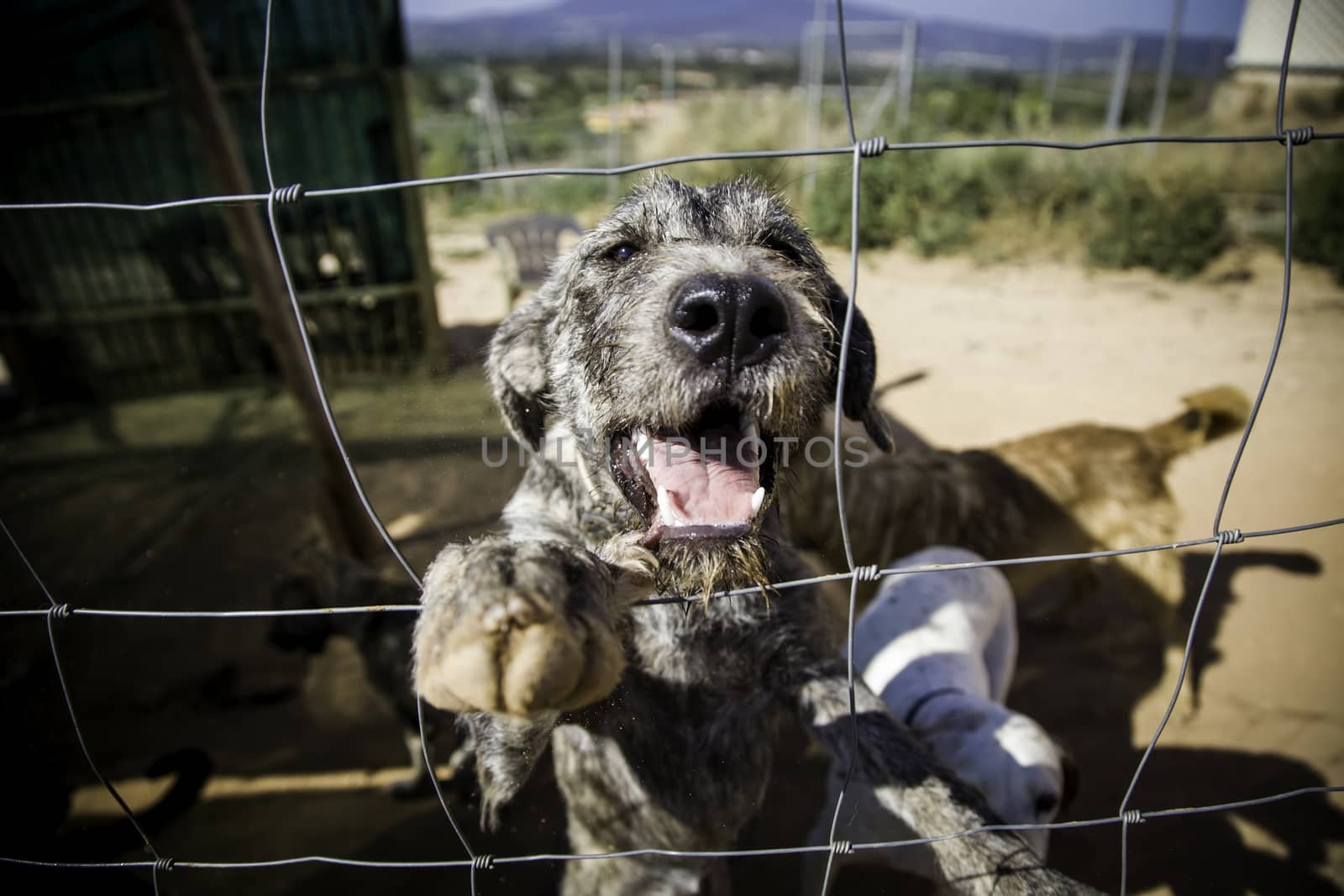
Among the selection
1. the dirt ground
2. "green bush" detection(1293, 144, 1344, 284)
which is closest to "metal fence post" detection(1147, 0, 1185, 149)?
"green bush" detection(1293, 144, 1344, 284)

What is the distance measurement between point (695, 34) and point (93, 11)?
71.1 m

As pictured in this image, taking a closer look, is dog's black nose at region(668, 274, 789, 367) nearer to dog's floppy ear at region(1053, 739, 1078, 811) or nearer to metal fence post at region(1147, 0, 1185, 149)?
dog's floppy ear at region(1053, 739, 1078, 811)

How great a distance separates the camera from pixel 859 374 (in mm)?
2299

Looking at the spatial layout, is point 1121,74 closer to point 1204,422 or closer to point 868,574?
point 1204,422

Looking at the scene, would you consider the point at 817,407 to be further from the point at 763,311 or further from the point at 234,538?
the point at 234,538

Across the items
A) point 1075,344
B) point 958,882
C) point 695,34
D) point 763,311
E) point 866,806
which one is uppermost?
point 695,34

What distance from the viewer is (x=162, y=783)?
3361 millimetres

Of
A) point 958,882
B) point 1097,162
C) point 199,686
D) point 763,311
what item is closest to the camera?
point 763,311

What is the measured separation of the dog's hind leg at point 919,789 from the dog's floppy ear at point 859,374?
79 cm

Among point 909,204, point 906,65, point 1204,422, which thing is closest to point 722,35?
point 906,65

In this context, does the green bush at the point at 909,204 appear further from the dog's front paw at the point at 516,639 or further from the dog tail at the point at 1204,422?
the dog's front paw at the point at 516,639

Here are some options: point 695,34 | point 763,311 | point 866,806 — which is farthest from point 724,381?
point 695,34

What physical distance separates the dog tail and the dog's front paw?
4.13 meters

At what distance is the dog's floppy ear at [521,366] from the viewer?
241 cm
